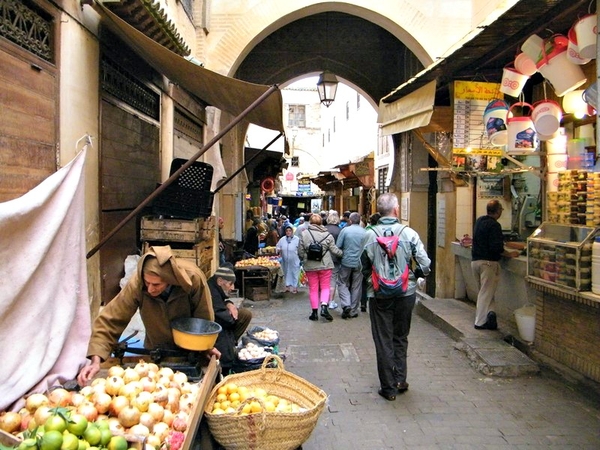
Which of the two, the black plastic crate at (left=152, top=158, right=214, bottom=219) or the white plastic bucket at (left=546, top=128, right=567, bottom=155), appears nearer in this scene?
the black plastic crate at (left=152, top=158, right=214, bottom=219)

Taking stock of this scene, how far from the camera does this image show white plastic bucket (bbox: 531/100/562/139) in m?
5.25

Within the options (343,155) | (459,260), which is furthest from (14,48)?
(343,155)

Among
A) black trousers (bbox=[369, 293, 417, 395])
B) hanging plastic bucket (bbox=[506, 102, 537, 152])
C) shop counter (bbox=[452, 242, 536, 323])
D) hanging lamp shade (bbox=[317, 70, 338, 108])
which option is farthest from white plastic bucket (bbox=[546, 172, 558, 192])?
hanging lamp shade (bbox=[317, 70, 338, 108])

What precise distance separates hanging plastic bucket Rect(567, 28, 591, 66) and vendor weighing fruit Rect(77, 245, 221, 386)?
12.6 ft

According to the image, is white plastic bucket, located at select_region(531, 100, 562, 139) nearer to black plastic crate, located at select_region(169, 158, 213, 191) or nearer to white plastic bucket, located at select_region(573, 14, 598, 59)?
white plastic bucket, located at select_region(573, 14, 598, 59)

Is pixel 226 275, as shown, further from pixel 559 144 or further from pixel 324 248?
pixel 559 144

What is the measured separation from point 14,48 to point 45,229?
141cm

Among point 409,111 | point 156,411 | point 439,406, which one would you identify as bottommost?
point 439,406

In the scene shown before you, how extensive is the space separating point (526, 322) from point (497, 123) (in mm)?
2563

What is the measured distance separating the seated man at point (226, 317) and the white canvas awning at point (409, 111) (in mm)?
3635

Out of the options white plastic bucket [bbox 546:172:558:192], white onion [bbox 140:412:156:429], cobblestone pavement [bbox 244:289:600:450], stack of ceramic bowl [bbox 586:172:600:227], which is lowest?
cobblestone pavement [bbox 244:289:600:450]

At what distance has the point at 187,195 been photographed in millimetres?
6012

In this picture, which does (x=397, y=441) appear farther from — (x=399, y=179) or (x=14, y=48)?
(x=399, y=179)

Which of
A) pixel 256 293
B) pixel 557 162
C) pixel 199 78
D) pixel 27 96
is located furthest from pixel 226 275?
pixel 256 293
